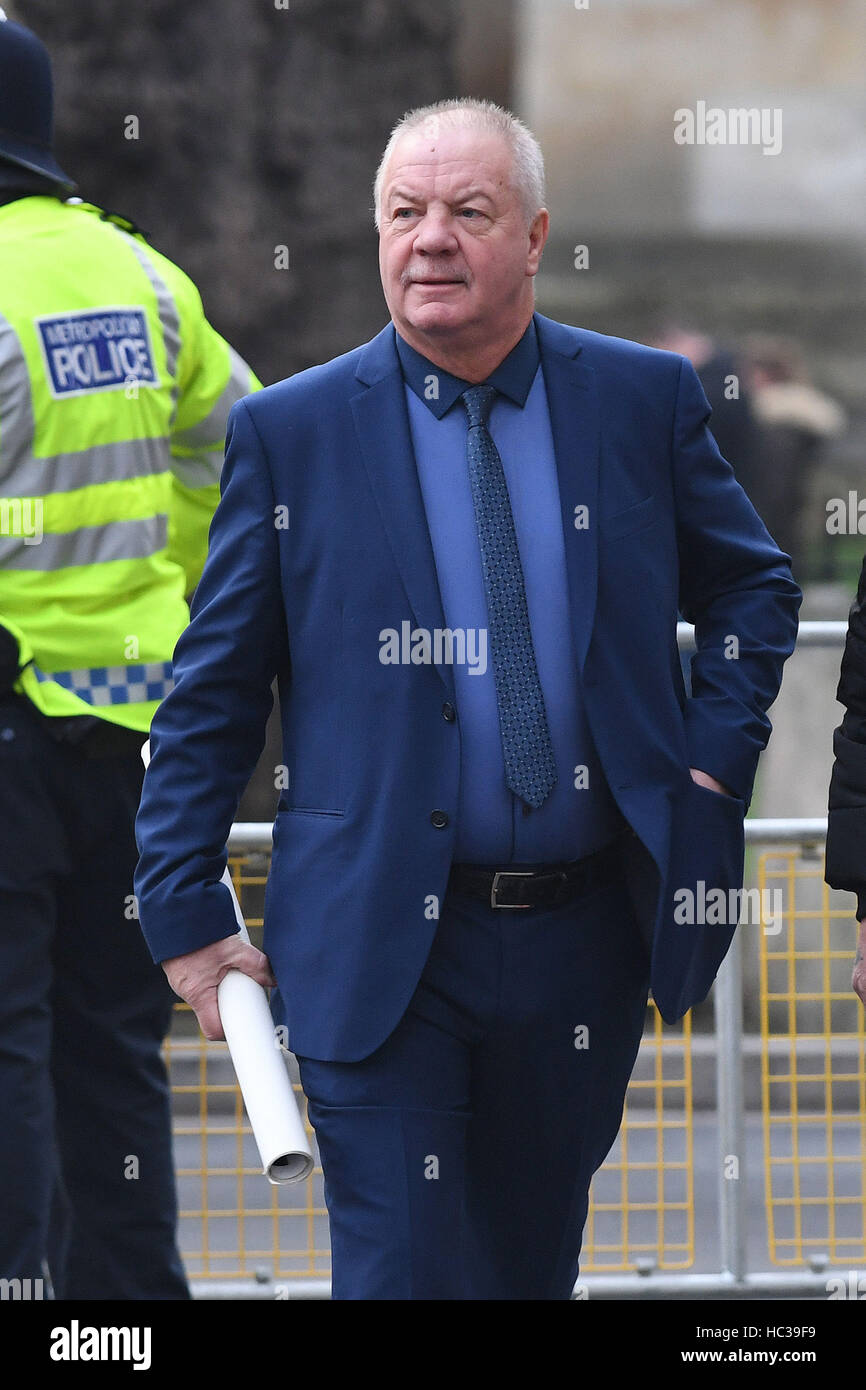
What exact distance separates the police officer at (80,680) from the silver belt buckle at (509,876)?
1.13 meters

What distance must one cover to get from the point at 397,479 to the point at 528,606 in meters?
0.25

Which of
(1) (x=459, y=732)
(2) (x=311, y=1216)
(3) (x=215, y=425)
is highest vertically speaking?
(3) (x=215, y=425)

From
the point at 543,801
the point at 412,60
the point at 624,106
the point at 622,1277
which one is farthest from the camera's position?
the point at 624,106

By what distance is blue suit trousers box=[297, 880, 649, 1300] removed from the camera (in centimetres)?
322

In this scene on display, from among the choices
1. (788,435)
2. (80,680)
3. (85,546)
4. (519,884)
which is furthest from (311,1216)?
(788,435)

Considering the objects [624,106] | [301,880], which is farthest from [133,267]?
[624,106]

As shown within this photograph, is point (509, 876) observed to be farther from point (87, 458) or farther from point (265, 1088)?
point (87, 458)

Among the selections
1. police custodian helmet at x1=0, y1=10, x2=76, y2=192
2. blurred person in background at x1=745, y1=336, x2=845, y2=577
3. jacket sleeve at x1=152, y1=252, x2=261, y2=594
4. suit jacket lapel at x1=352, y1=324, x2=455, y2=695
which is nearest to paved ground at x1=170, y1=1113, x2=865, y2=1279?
jacket sleeve at x1=152, y1=252, x2=261, y2=594

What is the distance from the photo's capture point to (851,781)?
136 inches

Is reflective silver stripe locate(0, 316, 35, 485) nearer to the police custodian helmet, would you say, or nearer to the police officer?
the police officer

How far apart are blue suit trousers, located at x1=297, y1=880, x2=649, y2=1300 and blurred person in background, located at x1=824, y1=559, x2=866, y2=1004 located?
0.30m

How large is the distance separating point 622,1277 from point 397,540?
2365 millimetres

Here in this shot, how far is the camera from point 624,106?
642 inches

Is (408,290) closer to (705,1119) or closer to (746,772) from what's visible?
(746,772)
